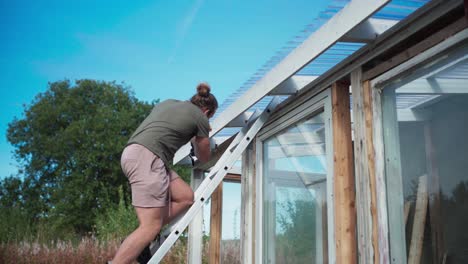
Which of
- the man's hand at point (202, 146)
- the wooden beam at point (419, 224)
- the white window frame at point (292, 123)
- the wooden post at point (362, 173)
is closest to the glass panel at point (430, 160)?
the wooden beam at point (419, 224)

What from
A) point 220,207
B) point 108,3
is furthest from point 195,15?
point 220,207

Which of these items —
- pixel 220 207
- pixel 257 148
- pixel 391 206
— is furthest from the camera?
pixel 220 207

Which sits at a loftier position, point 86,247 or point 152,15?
point 152,15

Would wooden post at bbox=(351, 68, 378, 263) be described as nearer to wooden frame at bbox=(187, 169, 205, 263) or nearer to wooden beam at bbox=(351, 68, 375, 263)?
wooden beam at bbox=(351, 68, 375, 263)

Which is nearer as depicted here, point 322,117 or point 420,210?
point 420,210

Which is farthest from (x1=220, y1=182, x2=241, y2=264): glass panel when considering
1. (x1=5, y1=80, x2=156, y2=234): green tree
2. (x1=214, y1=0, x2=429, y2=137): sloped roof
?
(x1=5, y1=80, x2=156, y2=234): green tree

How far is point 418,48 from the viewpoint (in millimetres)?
2521

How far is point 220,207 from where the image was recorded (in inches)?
258

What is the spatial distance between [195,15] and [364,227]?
32.2 m

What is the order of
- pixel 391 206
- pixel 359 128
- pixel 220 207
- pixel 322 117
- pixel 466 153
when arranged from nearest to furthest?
pixel 466 153
pixel 391 206
pixel 359 128
pixel 322 117
pixel 220 207

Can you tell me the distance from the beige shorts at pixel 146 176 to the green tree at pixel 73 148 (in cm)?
1514

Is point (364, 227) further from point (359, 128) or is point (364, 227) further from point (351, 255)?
point (359, 128)

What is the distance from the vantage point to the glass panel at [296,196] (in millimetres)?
3406

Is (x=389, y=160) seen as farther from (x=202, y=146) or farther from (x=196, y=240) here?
(x=196, y=240)
